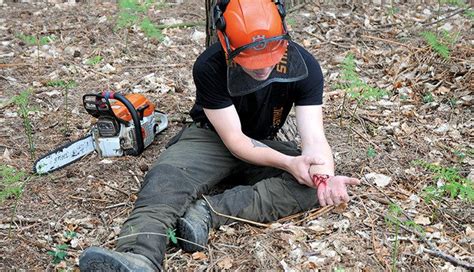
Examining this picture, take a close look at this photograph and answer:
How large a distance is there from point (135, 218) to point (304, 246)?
0.94m

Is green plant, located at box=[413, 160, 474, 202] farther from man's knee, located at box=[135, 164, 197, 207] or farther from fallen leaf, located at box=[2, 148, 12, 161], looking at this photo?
fallen leaf, located at box=[2, 148, 12, 161]

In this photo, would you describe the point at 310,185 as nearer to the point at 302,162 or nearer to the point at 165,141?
the point at 302,162

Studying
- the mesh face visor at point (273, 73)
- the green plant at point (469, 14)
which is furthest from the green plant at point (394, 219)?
the green plant at point (469, 14)

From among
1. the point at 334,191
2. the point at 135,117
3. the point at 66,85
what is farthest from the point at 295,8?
the point at 334,191

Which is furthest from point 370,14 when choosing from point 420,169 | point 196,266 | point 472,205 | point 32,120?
point 196,266

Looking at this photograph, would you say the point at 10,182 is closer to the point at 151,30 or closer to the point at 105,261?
the point at 105,261

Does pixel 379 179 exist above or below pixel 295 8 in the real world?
below

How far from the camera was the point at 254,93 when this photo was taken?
345 cm

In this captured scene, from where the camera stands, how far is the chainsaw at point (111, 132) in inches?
153

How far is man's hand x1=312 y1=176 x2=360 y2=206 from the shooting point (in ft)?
9.76

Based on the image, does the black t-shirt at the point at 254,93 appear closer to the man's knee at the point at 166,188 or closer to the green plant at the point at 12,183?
the man's knee at the point at 166,188

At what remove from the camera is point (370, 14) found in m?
6.27

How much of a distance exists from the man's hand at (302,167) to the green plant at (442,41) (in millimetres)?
2331

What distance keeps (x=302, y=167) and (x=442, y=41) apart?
2.81 metres
